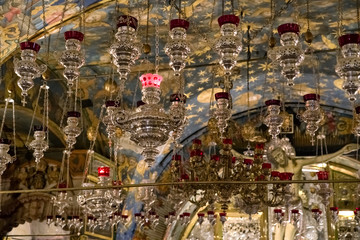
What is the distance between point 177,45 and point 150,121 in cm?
72

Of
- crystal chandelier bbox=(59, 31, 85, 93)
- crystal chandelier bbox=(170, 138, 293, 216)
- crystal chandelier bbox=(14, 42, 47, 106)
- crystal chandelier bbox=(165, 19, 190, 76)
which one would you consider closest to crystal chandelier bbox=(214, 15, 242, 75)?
crystal chandelier bbox=(165, 19, 190, 76)

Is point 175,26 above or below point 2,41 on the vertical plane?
below

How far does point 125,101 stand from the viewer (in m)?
14.6

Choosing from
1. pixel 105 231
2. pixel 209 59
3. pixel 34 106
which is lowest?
pixel 105 231

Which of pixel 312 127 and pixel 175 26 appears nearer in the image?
pixel 175 26

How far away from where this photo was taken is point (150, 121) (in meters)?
5.73

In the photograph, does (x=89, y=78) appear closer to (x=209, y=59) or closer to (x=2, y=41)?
(x=209, y=59)

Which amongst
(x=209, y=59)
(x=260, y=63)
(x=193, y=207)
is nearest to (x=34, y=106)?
(x=209, y=59)

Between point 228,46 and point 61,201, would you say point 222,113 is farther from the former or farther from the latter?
point 61,201

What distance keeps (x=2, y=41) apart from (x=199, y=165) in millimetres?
3897

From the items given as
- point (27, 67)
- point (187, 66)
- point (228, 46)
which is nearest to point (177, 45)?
point (228, 46)

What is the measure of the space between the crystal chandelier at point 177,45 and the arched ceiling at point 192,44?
3.37 metres

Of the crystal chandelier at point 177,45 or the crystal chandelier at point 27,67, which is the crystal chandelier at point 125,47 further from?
the crystal chandelier at point 27,67

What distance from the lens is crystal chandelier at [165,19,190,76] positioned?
5.65 meters
